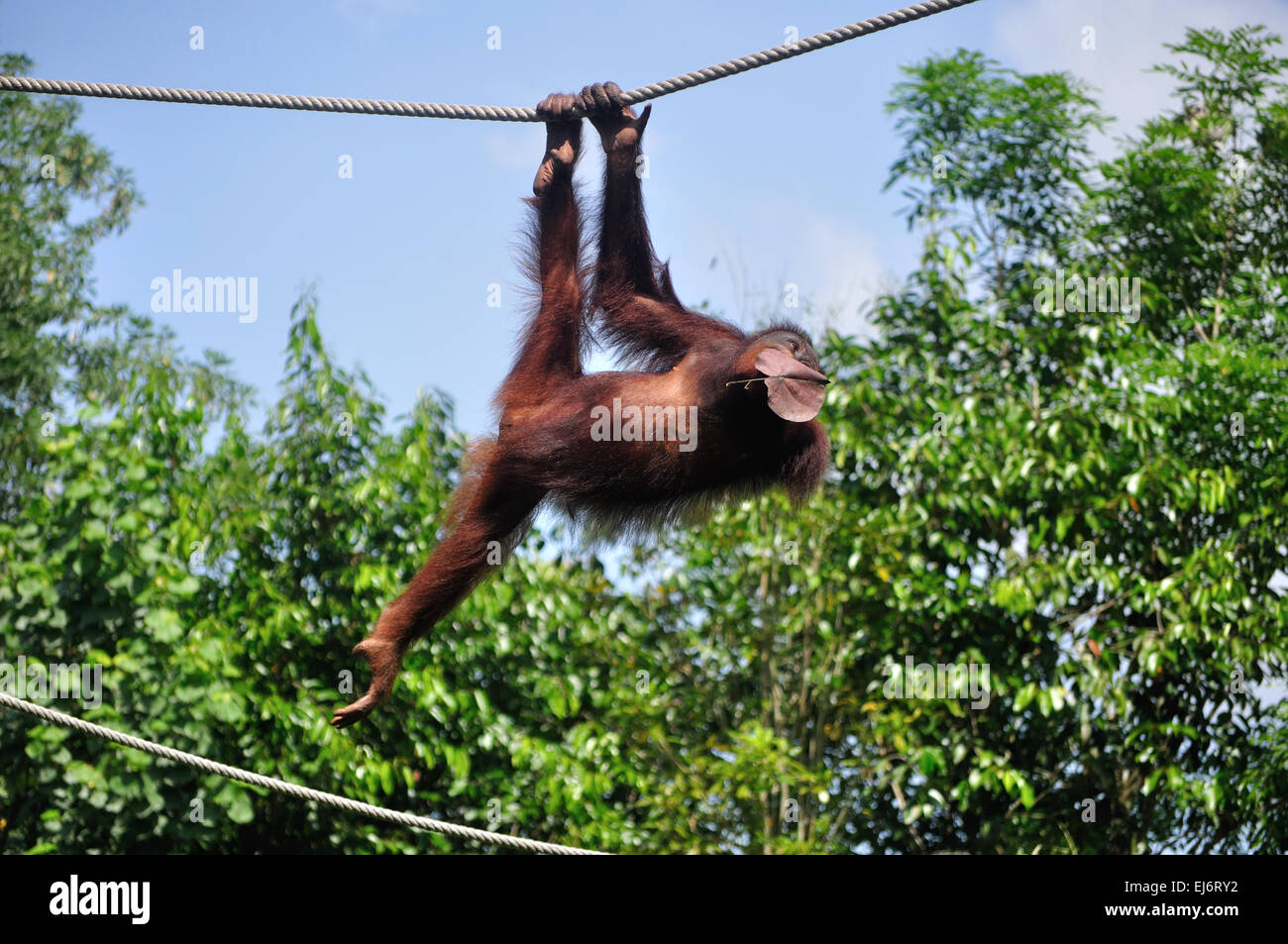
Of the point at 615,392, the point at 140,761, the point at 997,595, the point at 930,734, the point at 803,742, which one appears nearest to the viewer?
the point at 615,392

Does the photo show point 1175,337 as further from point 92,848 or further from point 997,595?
point 92,848

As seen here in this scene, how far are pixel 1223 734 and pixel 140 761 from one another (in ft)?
19.1

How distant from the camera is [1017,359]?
7.94 meters

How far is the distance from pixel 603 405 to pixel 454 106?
3.70ft

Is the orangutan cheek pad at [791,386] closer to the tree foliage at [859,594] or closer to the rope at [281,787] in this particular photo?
Answer: the rope at [281,787]

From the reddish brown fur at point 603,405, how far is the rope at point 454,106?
234 millimetres

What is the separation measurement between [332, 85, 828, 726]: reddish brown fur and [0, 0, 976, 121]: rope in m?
0.23

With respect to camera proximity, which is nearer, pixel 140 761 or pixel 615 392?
pixel 615 392

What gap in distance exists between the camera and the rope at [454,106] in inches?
160

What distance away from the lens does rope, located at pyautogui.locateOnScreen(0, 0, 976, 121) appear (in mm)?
4066

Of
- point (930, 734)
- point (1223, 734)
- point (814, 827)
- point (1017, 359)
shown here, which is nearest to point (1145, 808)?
point (1223, 734)

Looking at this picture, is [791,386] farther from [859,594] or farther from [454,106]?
[859,594]

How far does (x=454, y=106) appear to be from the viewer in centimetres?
425

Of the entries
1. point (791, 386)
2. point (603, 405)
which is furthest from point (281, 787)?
point (791, 386)
